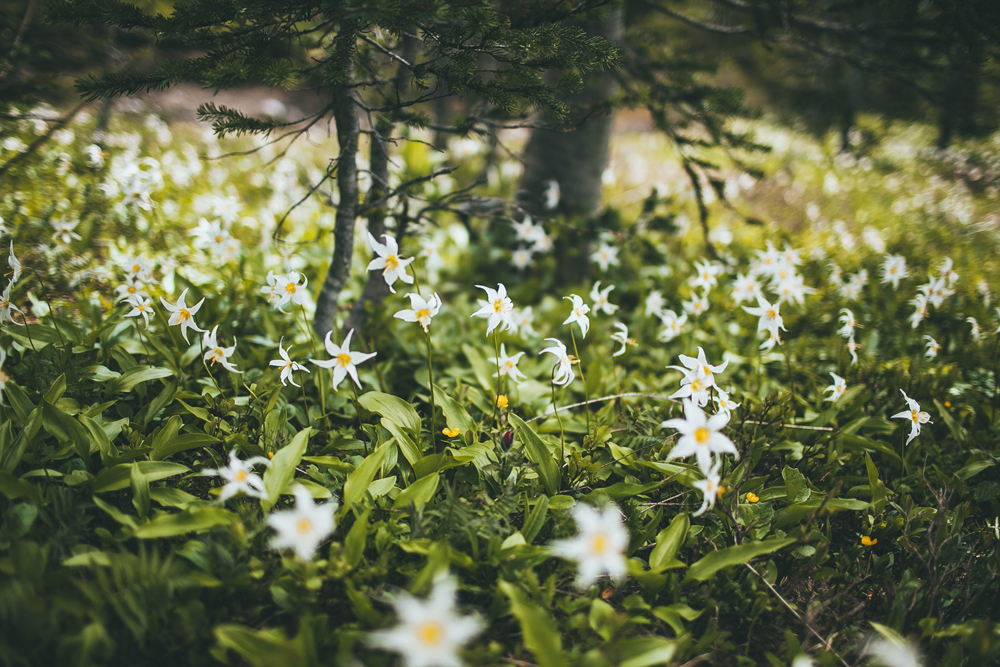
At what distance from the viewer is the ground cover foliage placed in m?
1.36

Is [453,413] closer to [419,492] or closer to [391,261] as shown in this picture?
[419,492]

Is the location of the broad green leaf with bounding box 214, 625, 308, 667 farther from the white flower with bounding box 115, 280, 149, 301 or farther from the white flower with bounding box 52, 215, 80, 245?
the white flower with bounding box 52, 215, 80, 245

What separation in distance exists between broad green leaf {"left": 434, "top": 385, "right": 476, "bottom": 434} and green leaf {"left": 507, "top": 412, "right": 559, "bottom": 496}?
8.7 inches

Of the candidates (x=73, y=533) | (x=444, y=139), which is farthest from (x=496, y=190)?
(x=73, y=533)

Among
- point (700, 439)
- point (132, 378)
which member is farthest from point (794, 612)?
point (132, 378)

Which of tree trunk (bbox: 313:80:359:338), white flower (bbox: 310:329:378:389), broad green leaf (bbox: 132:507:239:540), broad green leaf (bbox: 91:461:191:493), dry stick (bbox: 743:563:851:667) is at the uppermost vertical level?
tree trunk (bbox: 313:80:359:338)

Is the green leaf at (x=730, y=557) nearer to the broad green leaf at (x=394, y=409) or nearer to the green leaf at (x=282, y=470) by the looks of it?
the broad green leaf at (x=394, y=409)

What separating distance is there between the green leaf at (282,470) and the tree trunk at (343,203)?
2.92ft

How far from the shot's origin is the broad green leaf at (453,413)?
2.09 meters

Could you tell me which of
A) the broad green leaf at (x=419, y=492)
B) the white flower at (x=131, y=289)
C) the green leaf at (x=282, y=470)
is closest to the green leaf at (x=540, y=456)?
the broad green leaf at (x=419, y=492)

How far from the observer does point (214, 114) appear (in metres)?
1.70

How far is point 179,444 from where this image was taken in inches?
70.1

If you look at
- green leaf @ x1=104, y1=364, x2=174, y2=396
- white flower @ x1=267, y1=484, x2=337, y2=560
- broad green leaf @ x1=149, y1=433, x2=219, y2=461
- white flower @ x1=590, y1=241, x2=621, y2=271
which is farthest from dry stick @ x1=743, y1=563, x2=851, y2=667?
green leaf @ x1=104, y1=364, x2=174, y2=396

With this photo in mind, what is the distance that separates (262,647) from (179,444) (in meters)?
0.91
